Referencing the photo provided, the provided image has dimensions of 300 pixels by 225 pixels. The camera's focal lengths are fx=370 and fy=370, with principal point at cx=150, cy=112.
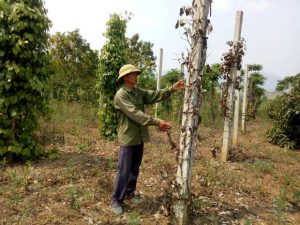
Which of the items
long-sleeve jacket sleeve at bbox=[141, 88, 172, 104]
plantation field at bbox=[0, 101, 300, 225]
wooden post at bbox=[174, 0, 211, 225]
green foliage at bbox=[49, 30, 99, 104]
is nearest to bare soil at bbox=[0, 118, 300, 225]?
plantation field at bbox=[0, 101, 300, 225]

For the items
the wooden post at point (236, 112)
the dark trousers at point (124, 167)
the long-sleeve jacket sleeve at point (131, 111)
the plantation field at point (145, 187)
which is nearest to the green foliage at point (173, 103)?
the wooden post at point (236, 112)

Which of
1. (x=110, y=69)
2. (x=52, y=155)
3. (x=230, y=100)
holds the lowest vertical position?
(x=52, y=155)

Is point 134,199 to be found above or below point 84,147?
below

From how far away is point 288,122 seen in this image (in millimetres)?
11133

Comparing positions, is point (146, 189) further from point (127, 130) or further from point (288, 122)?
point (288, 122)

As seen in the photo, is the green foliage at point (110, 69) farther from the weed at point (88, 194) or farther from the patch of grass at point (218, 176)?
the weed at point (88, 194)

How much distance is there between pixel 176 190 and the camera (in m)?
4.50

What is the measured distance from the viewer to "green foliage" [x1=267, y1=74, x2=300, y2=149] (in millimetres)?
10969

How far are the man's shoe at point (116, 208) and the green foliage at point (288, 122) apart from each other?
24.4 ft

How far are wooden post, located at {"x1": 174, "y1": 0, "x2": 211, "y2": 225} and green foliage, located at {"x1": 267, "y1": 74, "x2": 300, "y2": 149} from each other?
724 centimetres

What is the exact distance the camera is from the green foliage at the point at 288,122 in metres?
11.0

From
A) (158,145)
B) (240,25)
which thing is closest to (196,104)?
(240,25)

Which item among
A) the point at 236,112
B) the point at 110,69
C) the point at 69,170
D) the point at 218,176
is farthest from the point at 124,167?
the point at 236,112

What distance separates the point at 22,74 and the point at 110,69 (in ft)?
11.6
